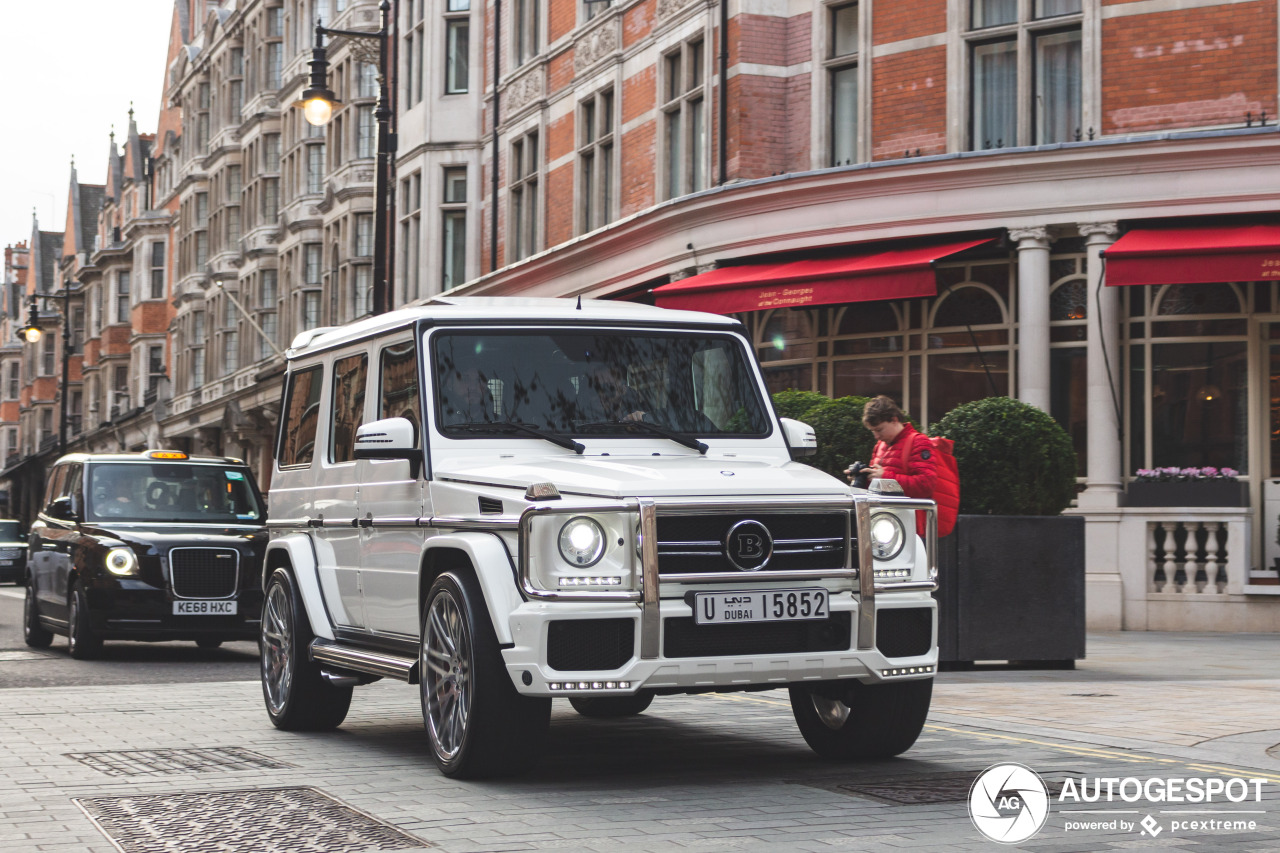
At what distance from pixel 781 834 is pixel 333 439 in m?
4.21

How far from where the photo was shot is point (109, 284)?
71000mm

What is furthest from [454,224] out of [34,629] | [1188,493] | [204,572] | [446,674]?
[446,674]

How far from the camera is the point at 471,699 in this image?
715 centimetres

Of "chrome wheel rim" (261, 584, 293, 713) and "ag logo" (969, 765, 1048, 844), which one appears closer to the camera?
"ag logo" (969, 765, 1048, 844)

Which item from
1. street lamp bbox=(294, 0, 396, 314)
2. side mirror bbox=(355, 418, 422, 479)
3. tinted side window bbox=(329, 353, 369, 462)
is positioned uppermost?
street lamp bbox=(294, 0, 396, 314)

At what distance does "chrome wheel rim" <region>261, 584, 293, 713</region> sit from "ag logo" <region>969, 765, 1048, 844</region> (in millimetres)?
4006

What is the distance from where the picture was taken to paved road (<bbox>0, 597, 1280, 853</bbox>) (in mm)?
6164

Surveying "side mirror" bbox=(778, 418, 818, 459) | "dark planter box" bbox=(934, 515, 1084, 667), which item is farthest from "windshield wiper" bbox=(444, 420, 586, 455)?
"dark planter box" bbox=(934, 515, 1084, 667)

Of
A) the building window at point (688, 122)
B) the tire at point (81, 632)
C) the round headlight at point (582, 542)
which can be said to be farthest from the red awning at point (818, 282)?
the round headlight at point (582, 542)

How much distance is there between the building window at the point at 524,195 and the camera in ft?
101

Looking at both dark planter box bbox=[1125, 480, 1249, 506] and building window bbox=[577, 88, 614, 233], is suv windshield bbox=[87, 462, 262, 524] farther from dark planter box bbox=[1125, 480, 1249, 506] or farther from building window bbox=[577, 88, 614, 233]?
building window bbox=[577, 88, 614, 233]

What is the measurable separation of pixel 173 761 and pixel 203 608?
23.4ft

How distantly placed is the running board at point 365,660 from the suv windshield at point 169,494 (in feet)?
23.6

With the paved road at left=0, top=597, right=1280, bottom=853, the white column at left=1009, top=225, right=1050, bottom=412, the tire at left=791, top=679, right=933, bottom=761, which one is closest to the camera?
the paved road at left=0, top=597, right=1280, bottom=853
